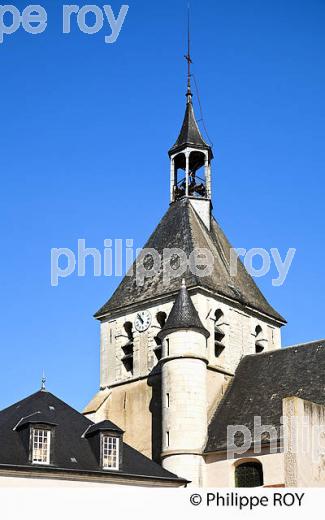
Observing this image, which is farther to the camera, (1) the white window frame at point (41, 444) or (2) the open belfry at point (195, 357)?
(2) the open belfry at point (195, 357)

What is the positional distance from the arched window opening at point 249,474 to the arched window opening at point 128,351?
28.0ft

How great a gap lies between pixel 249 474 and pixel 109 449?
288 inches

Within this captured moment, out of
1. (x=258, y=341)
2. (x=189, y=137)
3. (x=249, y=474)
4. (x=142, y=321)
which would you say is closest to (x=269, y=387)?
(x=249, y=474)

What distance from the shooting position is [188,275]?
41.7 metres

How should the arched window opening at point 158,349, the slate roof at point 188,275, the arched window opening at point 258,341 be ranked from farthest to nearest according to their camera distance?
the arched window opening at point 258,341, the slate roof at point 188,275, the arched window opening at point 158,349

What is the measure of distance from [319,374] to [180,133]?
1683cm

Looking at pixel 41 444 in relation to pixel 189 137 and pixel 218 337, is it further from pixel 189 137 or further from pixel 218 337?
pixel 189 137

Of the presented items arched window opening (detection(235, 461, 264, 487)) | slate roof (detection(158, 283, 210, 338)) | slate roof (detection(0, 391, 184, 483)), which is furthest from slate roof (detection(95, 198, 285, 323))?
slate roof (detection(0, 391, 184, 483))

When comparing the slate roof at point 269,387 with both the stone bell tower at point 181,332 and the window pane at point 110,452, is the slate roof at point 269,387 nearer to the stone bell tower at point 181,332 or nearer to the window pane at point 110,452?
the stone bell tower at point 181,332

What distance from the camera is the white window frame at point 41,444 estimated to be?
2872 centimetres

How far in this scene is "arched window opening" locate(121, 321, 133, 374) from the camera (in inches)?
1683

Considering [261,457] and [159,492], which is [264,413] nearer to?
[261,457]

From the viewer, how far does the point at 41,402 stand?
31953mm

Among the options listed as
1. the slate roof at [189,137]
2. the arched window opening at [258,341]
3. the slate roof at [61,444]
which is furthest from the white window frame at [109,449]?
the slate roof at [189,137]
